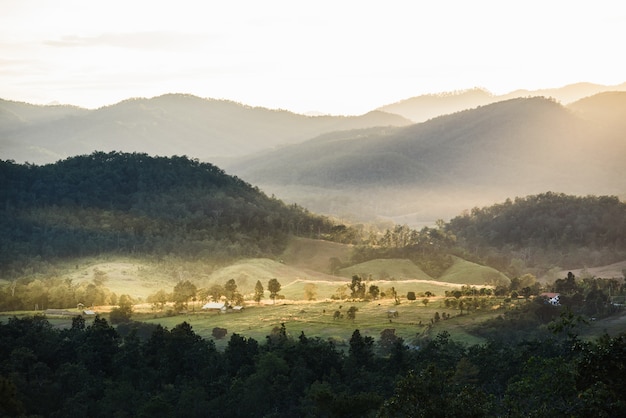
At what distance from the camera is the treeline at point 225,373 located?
76.9 meters

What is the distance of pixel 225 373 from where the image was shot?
94750 millimetres

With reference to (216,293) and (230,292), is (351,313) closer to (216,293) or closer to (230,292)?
(230,292)

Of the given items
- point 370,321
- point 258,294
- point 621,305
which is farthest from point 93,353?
point 621,305

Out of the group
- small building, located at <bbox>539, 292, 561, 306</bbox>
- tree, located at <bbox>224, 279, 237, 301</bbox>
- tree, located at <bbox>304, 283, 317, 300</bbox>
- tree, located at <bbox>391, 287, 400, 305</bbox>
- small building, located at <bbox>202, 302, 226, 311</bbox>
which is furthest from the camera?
tree, located at <bbox>304, 283, 317, 300</bbox>

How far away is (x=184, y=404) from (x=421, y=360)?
28.8 metres

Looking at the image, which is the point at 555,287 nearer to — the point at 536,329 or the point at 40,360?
the point at 536,329

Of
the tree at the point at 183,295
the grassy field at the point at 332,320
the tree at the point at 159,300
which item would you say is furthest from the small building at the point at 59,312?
the tree at the point at 183,295

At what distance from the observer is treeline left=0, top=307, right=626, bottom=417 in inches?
3028

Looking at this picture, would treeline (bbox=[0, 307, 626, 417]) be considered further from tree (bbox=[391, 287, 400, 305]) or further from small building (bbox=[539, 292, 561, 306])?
tree (bbox=[391, 287, 400, 305])

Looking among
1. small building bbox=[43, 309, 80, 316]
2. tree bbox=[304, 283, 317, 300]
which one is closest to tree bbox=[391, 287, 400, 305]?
tree bbox=[304, 283, 317, 300]

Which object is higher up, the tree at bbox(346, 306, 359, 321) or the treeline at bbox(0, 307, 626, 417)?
the tree at bbox(346, 306, 359, 321)

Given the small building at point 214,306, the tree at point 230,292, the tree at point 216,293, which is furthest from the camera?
the tree at point 216,293

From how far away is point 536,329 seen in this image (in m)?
123

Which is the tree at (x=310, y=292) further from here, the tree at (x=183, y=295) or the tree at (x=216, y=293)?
the tree at (x=183, y=295)
